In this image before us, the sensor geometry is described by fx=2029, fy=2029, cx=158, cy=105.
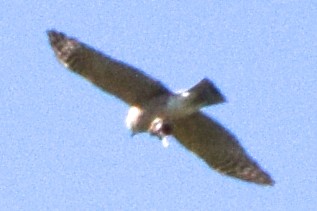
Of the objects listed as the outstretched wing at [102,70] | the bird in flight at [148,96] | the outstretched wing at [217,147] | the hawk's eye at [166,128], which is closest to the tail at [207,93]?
the bird in flight at [148,96]

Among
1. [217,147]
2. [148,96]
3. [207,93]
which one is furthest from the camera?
[217,147]

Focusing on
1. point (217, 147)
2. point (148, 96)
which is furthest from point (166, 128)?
point (217, 147)

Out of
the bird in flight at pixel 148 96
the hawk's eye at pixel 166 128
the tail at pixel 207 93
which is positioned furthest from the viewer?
the hawk's eye at pixel 166 128

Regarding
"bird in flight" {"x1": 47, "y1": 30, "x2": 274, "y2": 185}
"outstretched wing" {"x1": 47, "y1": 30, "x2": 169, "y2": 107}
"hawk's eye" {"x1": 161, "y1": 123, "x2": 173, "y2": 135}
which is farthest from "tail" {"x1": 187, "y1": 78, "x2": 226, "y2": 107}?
"hawk's eye" {"x1": 161, "y1": 123, "x2": 173, "y2": 135}

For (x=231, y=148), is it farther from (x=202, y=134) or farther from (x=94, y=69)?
(x=94, y=69)

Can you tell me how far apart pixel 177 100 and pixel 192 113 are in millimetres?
487

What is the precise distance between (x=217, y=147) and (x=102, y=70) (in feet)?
7.40

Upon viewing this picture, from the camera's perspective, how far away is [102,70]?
26.7m

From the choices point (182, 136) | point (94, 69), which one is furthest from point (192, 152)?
point (94, 69)

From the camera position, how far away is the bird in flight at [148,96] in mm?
26547

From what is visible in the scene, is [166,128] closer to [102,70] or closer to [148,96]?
[148,96]

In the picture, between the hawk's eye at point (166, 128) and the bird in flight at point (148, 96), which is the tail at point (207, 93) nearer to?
the bird in flight at point (148, 96)

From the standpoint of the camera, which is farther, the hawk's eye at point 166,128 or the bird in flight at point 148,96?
the hawk's eye at point 166,128

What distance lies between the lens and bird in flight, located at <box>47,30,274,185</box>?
26.5 m
